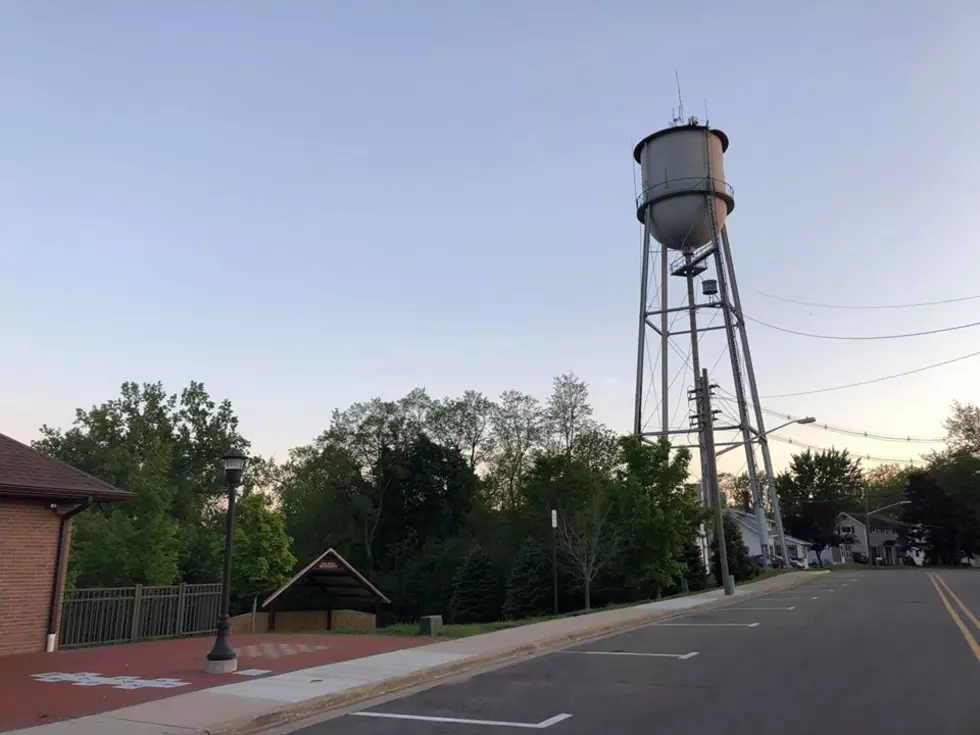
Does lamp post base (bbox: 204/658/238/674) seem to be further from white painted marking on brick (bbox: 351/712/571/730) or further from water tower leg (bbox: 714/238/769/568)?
water tower leg (bbox: 714/238/769/568)

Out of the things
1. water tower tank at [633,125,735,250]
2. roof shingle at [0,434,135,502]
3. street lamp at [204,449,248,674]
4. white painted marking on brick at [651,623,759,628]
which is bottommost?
white painted marking on brick at [651,623,759,628]

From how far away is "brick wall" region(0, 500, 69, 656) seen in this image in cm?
1310

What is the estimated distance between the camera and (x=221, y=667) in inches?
442

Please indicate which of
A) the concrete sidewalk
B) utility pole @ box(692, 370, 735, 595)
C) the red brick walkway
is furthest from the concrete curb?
utility pole @ box(692, 370, 735, 595)

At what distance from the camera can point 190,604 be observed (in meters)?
17.9

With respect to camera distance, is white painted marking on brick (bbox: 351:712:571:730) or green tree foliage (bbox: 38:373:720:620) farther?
green tree foliage (bbox: 38:373:720:620)

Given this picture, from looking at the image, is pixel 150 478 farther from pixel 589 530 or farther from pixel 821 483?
pixel 821 483

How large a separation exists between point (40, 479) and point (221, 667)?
5591 mm

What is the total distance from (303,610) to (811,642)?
19761mm

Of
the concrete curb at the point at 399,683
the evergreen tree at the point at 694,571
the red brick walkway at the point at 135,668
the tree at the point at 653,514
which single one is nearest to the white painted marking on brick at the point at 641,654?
the concrete curb at the point at 399,683

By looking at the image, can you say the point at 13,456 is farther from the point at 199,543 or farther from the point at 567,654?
the point at 199,543

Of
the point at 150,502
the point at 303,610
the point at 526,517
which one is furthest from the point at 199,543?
the point at 526,517

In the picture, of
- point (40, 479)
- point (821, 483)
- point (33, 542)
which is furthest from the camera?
point (821, 483)

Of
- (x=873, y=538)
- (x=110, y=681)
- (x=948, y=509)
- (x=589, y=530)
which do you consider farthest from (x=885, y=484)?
(x=110, y=681)
